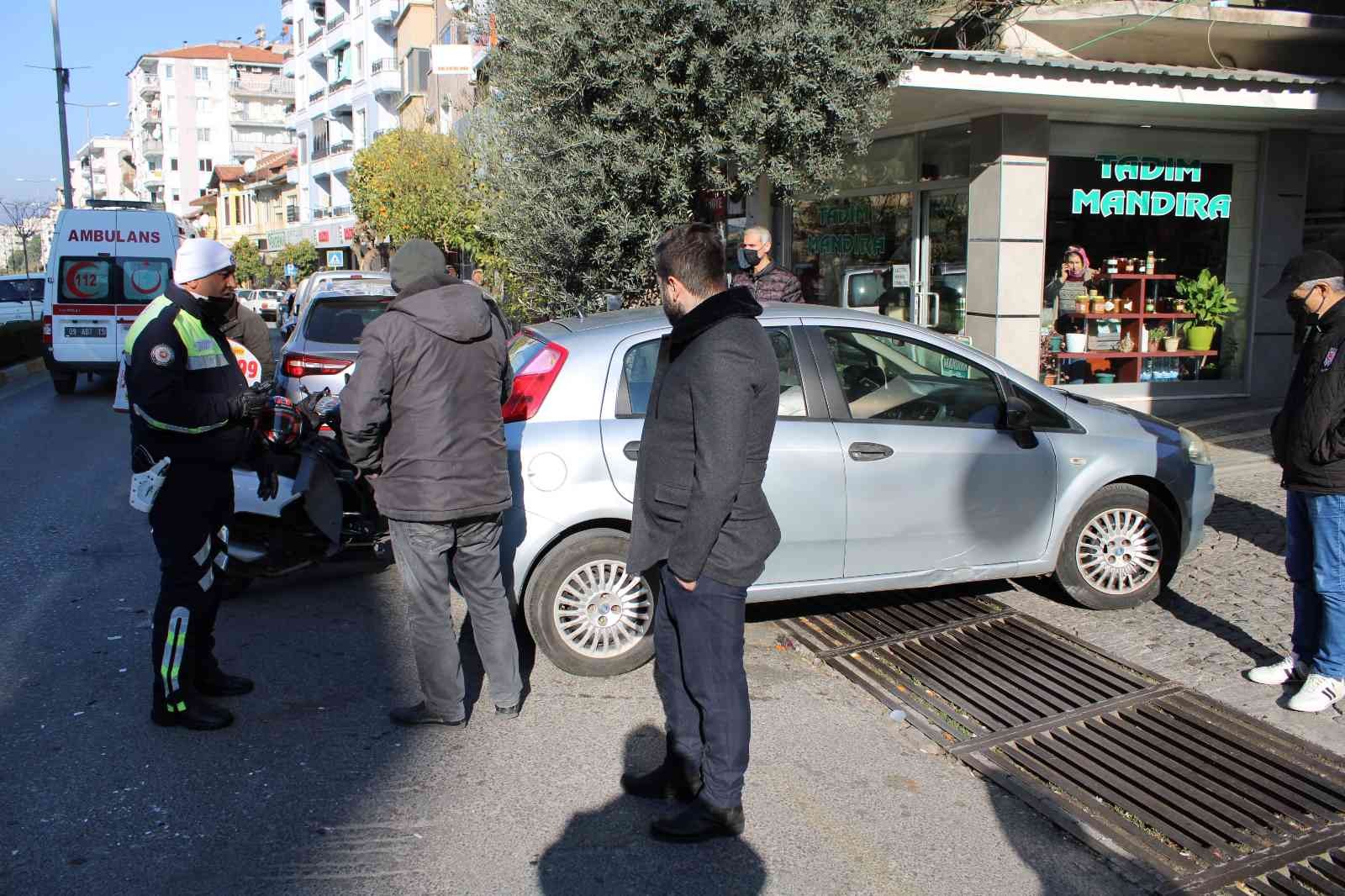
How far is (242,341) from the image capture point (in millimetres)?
8297

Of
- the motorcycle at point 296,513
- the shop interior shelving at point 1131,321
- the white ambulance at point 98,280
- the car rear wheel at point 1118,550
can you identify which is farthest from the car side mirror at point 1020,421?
the white ambulance at point 98,280

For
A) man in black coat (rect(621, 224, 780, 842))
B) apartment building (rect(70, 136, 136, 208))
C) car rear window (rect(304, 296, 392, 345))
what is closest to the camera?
man in black coat (rect(621, 224, 780, 842))

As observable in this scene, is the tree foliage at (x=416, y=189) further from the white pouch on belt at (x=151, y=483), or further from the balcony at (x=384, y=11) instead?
the balcony at (x=384, y=11)

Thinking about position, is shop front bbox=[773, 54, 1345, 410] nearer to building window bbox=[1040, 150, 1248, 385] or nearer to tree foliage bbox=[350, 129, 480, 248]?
building window bbox=[1040, 150, 1248, 385]

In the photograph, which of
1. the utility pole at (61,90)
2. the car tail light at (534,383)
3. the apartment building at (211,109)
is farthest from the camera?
the apartment building at (211,109)

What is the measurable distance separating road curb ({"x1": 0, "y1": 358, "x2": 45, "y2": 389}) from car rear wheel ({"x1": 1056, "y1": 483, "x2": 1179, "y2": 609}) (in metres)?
19.9

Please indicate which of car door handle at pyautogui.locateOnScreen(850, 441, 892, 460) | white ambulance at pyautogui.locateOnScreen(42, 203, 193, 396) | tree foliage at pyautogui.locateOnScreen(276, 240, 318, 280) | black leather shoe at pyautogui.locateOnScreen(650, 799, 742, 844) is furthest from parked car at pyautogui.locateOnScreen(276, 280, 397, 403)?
tree foliage at pyautogui.locateOnScreen(276, 240, 318, 280)

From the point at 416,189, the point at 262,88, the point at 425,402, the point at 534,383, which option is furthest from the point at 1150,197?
the point at 262,88

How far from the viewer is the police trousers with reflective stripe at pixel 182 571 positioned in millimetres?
4316

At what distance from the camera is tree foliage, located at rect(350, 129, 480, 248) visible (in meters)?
24.4

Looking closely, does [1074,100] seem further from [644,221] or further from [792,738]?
[792,738]

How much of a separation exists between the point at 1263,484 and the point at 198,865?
8.23 metres

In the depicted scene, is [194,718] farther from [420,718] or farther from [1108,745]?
[1108,745]

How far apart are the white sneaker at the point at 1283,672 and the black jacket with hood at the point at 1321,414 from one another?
848 mm
